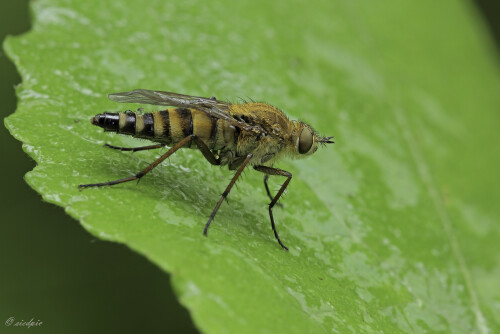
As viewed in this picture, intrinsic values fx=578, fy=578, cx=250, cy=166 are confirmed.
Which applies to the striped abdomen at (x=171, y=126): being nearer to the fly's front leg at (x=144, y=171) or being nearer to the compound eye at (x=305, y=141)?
the fly's front leg at (x=144, y=171)

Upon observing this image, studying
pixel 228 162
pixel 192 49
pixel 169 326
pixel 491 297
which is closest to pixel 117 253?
pixel 169 326

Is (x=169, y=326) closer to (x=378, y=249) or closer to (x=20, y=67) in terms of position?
(x=378, y=249)

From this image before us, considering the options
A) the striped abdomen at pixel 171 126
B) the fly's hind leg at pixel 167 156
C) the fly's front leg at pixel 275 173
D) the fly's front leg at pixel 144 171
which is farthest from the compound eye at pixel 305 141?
the fly's front leg at pixel 144 171

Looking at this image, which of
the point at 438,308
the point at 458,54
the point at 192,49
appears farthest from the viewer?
the point at 458,54

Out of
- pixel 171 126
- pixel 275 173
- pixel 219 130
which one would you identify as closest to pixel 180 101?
pixel 171 126

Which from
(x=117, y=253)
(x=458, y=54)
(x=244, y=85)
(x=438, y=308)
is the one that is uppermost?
(x=458, y=54)

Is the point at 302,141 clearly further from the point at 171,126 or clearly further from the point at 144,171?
the point at 144,171

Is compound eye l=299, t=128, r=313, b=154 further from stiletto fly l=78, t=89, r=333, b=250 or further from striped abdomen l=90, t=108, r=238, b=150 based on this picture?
striped abdomen l=90, t=108, r=238, b=150
